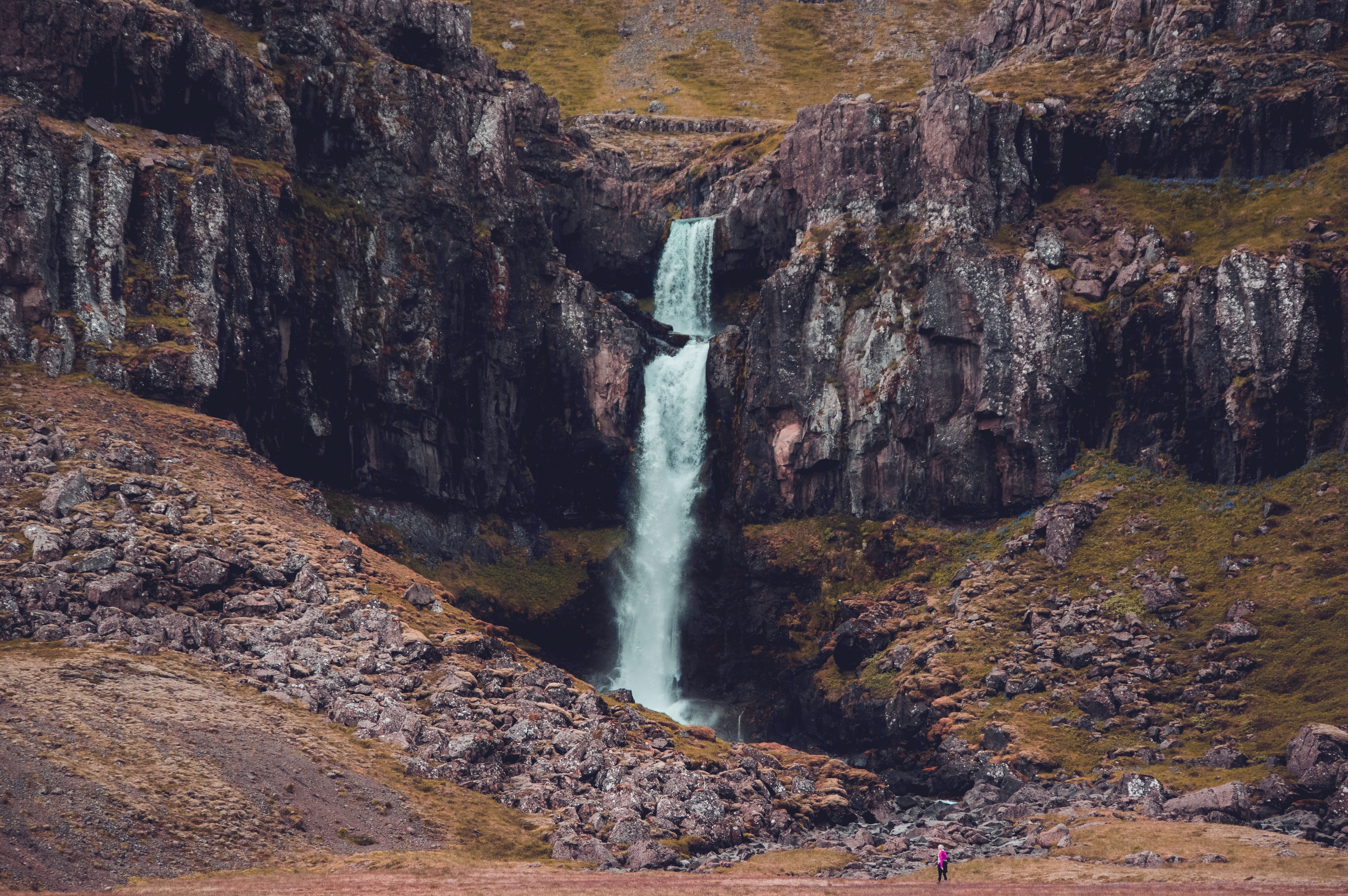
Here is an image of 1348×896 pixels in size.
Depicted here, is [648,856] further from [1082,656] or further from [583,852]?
[1082,656]

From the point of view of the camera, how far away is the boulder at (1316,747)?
208 ft

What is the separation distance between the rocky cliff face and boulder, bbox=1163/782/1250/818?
6032 centimetres

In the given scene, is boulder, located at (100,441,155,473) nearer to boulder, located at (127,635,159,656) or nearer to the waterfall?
boulder, located at (127,635,159,656)

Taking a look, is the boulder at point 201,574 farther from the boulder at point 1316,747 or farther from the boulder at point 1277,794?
the boulder at point 1316,747

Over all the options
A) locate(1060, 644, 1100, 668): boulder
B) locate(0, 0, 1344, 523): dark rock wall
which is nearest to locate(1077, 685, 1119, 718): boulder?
locate(1060, 644, 1100, 668): boulder

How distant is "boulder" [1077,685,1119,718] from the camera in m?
76.6

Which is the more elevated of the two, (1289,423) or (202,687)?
(1289,423)

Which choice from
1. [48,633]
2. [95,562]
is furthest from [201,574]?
[48,633]

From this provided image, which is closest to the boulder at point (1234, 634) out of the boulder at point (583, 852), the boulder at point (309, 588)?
the boulder at point (583, 852)

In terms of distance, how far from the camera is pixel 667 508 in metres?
113

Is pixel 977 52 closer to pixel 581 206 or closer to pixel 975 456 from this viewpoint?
pixel 581 206

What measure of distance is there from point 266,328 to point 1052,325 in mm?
60449

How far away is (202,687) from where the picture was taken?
206ft

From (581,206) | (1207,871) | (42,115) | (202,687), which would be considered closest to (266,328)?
(42,115)
